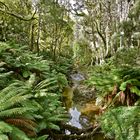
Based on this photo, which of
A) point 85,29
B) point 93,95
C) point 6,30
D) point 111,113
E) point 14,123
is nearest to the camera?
point 14,123

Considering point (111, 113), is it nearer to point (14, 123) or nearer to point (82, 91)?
point (14, 123)

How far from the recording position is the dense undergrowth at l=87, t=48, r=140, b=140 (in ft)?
25.8

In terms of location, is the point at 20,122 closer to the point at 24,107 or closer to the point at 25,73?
the point at 24,107

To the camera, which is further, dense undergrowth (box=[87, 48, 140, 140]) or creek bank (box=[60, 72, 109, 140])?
creek bank (box=[60, 72, 109, 140])

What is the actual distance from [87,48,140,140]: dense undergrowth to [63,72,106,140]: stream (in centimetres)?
59

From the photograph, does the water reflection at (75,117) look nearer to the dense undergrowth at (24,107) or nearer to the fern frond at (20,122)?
the dense undergrowth at (24,107)

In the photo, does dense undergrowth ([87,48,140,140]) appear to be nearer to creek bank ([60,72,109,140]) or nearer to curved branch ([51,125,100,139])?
curved branch ([51,125,100,139])

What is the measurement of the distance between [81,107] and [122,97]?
399 cm

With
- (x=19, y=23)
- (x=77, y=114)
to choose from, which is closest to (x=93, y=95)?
(x=77, y=114)

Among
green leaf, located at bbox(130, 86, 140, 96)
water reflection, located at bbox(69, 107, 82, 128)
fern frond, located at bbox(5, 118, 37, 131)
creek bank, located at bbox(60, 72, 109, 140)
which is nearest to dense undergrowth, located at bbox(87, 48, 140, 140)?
green leaf, located at bbox(130, 86, 140, 96)

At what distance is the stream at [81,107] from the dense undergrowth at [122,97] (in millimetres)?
588

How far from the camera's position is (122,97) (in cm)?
1131

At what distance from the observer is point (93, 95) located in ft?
56.7

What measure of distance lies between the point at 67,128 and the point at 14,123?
133 inches
